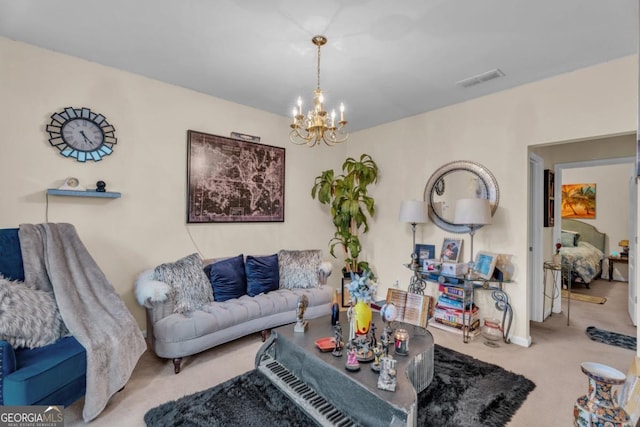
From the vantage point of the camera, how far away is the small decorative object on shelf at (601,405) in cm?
105

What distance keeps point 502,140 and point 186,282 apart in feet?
12.0

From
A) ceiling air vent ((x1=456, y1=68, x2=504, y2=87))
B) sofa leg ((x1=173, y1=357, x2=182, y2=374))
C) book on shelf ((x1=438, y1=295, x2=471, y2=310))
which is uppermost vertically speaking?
ceiling air vent ((x1=456, y1=68, x2=504, y2=87))

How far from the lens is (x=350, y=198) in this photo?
167 inches

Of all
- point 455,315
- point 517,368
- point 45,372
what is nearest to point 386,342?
point 517,368

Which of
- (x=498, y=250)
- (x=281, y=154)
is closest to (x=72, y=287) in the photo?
(x=281, y=154)

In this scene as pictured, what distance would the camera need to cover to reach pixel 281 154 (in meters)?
4.21

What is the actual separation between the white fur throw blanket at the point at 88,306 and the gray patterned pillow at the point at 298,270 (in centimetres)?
164

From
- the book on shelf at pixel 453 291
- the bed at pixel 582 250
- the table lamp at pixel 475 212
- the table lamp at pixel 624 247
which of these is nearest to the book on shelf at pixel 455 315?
the book on shelf at pixel 453 291

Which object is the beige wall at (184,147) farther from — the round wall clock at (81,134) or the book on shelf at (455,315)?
the book on shelf at (455,315)

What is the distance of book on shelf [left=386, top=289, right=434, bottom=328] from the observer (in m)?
2.76

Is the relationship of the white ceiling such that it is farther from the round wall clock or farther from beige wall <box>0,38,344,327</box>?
the round wall clock

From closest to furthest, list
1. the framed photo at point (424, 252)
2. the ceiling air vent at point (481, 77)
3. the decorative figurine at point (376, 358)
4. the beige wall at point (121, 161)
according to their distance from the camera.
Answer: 1. the decorative figurine at point (376, 358)
2. the beige wall at point (121, 161)
3. the ceiling air vent at point (481, 77)
4. the framed photo at point (424, 252)

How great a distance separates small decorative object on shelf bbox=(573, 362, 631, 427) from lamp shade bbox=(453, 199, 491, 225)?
83.0 inches

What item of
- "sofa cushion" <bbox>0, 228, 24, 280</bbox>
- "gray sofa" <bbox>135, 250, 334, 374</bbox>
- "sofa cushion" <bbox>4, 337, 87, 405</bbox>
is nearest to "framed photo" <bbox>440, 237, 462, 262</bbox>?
"gray sofa" <bbox>135, 250, 334, 374</bbox>
